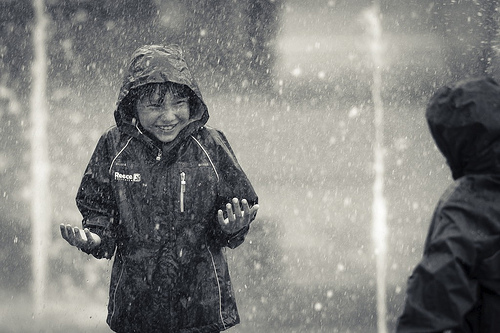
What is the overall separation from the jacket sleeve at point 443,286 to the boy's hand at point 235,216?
1.40m

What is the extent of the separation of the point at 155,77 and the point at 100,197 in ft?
1.95

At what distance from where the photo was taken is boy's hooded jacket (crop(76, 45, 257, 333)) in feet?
12.9

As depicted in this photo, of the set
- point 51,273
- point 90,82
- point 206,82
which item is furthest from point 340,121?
point 51,273

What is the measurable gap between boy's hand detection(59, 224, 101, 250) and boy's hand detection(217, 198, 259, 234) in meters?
0.55

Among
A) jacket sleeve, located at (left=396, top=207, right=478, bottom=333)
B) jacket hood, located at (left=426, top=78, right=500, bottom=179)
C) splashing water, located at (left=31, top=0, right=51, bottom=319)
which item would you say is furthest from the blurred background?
jacket sleeve, located at (left=396, top=207, right=478, bottom=333)

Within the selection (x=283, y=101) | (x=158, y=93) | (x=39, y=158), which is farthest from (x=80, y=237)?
(x=283, y=101)

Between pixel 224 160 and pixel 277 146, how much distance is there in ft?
9.82

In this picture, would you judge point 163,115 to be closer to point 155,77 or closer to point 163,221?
point 155,77

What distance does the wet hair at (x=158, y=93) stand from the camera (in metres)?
4.07

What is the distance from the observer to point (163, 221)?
3.94 metres

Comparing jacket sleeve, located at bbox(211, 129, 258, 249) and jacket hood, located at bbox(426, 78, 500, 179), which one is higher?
jacket hood, located at bbox(426, 78, 500, 179)

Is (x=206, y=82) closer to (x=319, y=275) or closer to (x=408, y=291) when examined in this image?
(x=319, y=275)

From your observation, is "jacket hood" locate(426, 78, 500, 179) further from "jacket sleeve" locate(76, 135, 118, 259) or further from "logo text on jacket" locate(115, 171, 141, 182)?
"jacket sleeve" locate(76, 135, 118, 259)

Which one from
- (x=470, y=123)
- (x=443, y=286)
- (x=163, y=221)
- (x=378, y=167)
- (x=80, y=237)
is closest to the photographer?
(x=443, y=286)
